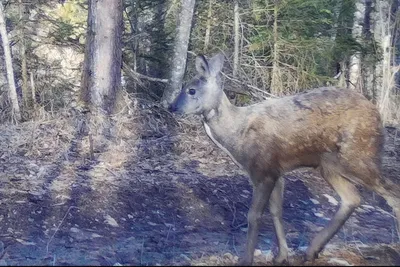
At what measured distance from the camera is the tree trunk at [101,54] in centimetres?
1348

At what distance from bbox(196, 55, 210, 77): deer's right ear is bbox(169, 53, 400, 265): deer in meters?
0.44

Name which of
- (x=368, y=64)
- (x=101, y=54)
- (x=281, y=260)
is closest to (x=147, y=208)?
(x=281, y=260)

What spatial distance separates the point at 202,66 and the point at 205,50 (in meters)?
8.30

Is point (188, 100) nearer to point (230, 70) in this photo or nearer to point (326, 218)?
point (326, 218)

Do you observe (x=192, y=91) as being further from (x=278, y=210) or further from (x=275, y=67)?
(x=275, y=67)

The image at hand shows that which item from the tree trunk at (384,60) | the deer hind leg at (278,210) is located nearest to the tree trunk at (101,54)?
the tree trunk at (384,60)

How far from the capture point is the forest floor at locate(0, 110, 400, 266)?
7.84 m

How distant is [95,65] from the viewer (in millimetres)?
13539

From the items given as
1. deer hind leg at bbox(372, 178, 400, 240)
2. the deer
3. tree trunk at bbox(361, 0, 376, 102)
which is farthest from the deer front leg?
tree trunk at bbox(361, 0, 376, 102)

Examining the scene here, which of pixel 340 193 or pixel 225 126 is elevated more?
pixel 225 126

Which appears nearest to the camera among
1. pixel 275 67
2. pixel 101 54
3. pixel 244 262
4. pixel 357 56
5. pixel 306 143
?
pixel 244 262

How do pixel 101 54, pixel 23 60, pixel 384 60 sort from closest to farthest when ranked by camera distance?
pixel 101 54
pixel 23 60
pixel 384 60

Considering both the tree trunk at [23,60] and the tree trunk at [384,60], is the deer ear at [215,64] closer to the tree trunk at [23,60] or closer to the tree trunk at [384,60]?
the tree trunk at [23,60]

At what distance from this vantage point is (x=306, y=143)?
24.5 ft
